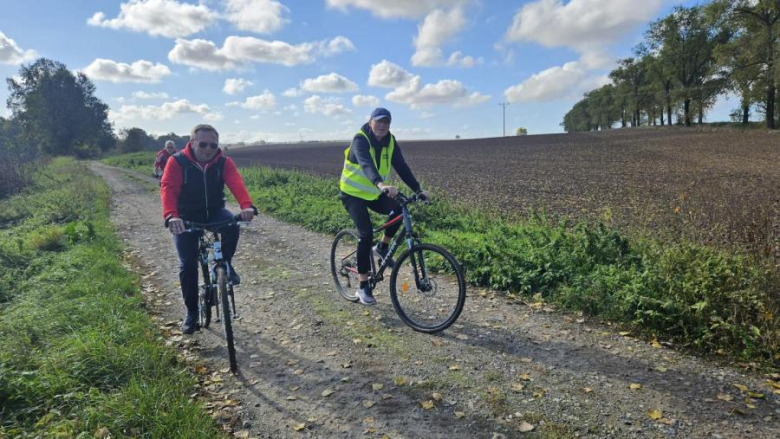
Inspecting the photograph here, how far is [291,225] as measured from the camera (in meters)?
12.0

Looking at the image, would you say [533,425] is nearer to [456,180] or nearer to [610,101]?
[456,180]

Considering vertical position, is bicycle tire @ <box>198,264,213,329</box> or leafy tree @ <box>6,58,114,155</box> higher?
leafy tree @ <box>6,58,114,155</box>

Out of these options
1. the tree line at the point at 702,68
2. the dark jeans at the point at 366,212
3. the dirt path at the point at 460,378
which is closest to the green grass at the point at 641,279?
the dirt path at the point at 460,378

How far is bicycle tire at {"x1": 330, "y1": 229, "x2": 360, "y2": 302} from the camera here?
20.7ft

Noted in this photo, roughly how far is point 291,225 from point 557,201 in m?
7.82

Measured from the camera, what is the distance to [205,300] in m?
5.19

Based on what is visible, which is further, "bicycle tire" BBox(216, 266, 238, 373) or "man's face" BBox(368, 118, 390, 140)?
"man's face" BBox(368, 118, 390, 140)

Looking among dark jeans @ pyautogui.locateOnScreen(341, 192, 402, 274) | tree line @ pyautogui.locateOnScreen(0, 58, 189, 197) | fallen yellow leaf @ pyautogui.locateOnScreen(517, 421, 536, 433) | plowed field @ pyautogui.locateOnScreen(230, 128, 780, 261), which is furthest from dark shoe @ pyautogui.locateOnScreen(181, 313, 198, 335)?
tree line @ pyautogui.locateOnScreen(0, 58, 189, 197)

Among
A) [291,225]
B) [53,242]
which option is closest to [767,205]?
[291,225]

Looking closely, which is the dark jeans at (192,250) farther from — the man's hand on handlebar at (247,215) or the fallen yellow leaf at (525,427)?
the fallen yellow leaf at (525,427)

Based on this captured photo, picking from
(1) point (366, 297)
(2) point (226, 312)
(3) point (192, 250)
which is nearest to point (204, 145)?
(3) point (192, 250)

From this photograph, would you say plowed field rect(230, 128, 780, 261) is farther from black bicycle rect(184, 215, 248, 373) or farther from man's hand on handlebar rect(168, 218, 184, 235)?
man's hand on handlebar rect(168, 218, 184, 235)

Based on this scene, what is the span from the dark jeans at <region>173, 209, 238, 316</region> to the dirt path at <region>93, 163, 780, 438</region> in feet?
2.22

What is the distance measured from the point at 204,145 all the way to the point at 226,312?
70.7 inches
